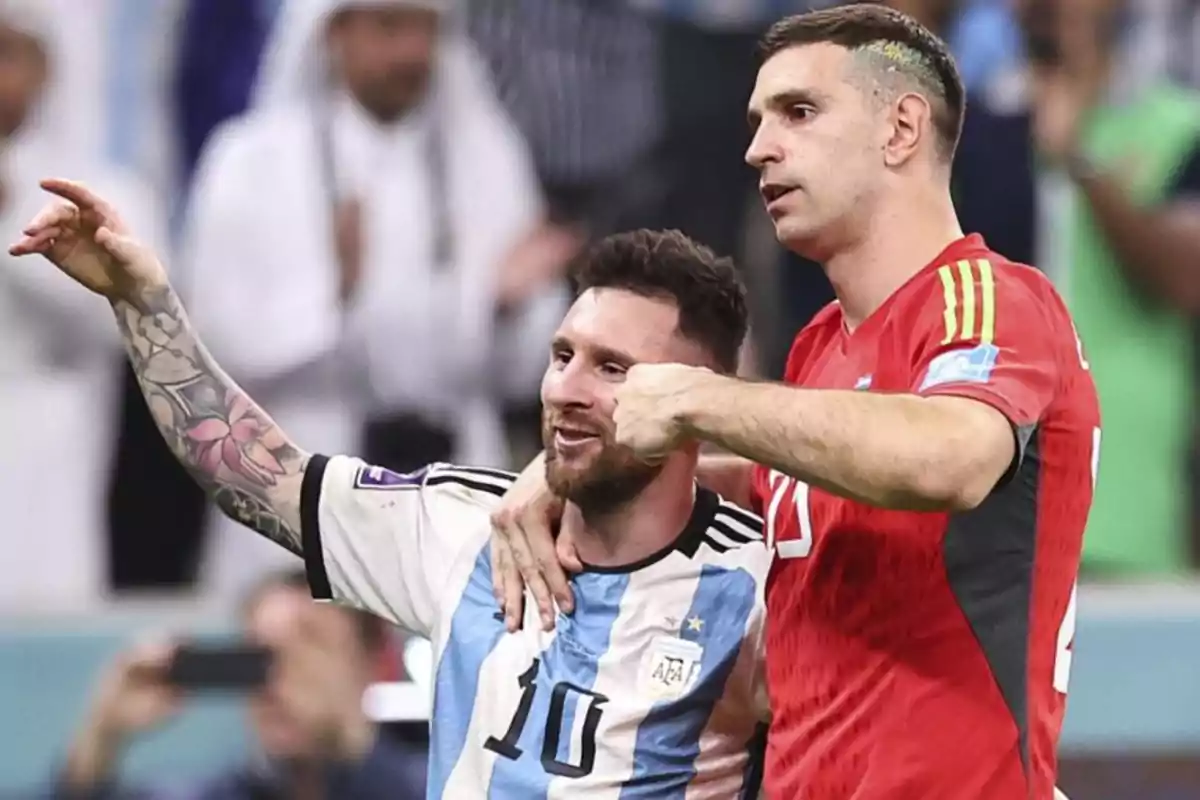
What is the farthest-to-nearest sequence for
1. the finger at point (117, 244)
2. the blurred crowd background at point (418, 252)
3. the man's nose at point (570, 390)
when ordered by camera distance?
the blurred crowd background at point (418, 252) → the finger at point (117, 244) → the man's nose at point (570, 390)

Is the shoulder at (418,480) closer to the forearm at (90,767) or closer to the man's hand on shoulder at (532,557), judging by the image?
the man's hand on shoulder at (532,557)

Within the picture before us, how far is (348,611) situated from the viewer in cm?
545

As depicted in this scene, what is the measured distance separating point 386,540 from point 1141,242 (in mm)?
3090

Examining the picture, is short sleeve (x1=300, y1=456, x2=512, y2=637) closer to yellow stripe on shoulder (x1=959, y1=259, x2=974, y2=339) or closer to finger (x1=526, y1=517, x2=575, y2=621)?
finger (x1=526, y1=517, x2=575, y2=621)

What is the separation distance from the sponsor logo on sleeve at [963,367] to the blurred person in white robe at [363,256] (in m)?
3.24

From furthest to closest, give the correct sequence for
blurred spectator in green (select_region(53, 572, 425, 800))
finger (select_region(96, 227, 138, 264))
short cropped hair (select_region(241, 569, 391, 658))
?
short cropped hair (select_region(241, 569, 391, 658)) → blurred spectator in green (select_region(53, 572, 425, 800)) → finger (select_region(96, 227, 138, 264))

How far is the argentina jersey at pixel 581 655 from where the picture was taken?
10.2 feet

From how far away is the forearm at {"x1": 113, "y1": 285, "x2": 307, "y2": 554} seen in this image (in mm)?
3309

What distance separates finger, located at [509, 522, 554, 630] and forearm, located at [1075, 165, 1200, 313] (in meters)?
3.05

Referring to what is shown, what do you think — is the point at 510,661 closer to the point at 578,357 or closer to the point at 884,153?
the point at 578,357

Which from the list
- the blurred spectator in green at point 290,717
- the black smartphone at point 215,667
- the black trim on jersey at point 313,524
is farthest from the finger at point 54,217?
the black smartphone at point 215,667

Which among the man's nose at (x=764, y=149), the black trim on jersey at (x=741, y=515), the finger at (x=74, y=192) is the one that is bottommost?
the black trim on jersey at (x=741, y=515)

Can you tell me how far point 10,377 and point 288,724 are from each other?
1.19 m

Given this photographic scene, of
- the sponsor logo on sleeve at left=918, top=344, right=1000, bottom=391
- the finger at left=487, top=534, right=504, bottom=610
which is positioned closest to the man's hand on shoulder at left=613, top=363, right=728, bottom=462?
the sponsor logo on sleeve at left=918, top=344, right=1000, bottom=391
